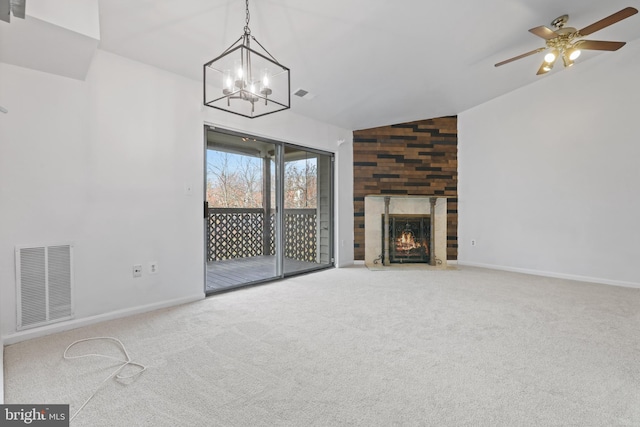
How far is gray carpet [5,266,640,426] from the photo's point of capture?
147 centimetres

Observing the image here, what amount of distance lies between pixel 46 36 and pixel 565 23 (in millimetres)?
4630

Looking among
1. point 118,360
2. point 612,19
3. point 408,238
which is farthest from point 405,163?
point 118,360

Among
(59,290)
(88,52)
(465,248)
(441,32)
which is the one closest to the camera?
(88,52)

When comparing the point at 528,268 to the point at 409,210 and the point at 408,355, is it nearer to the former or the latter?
the point at 409,210

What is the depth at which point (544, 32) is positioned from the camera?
2.88m

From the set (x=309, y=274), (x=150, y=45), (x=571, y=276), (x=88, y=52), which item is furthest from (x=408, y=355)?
(x=571, y=276)

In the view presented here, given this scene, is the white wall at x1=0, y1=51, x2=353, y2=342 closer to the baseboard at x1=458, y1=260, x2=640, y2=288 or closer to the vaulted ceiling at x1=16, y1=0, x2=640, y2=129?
the vaulted ceiling at x1=16, y1=0, x2=640, y2=129

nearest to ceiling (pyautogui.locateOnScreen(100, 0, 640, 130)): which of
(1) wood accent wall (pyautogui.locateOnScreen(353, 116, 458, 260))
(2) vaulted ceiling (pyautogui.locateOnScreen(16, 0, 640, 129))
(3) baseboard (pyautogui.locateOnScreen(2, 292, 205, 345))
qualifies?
(2) vaulted ceiling (pyautogui.locateOnScreen(16, 0, 640, 129))

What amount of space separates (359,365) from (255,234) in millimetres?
3898

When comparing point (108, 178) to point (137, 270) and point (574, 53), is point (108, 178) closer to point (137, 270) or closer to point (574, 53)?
point (137, 270)

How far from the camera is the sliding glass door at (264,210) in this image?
440cm

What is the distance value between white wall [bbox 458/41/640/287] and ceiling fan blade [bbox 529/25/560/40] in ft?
5.81

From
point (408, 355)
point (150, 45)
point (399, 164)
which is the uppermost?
point (150, 45)

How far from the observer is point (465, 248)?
5469 mm
